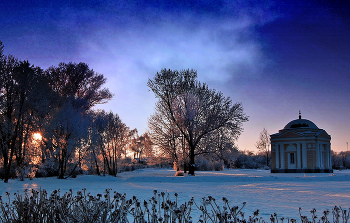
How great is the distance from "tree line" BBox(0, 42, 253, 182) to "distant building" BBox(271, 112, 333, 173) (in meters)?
11.8

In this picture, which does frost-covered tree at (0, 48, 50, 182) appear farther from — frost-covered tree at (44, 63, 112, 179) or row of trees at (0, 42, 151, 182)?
frost-covered tree at (44, 63, 112, 179)

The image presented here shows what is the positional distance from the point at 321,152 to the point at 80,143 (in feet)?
91.0

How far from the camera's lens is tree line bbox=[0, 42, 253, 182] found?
21.6 metres

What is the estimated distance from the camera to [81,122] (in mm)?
24609

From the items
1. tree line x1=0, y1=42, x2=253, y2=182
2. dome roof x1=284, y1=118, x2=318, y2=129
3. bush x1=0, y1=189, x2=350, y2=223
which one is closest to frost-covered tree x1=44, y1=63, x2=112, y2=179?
tree line x1=0, y1=42, x2=253, y2=182

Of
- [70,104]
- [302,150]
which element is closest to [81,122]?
[70,104]

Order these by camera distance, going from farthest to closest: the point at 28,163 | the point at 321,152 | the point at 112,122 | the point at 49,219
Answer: the point at 321,152
the point at 112,122
the point at 28,163
the point at 49,219

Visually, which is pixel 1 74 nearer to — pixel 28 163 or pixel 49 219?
pixel 28 163

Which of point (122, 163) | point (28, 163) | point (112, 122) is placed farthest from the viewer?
point (122, 163)

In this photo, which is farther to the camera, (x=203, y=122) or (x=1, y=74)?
(x=203, y=122)

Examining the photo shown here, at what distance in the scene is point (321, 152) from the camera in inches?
1426

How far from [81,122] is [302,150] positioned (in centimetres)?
2546

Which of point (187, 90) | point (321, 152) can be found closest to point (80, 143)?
point (187, 90)

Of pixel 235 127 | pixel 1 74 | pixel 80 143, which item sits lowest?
pixel 80 143
